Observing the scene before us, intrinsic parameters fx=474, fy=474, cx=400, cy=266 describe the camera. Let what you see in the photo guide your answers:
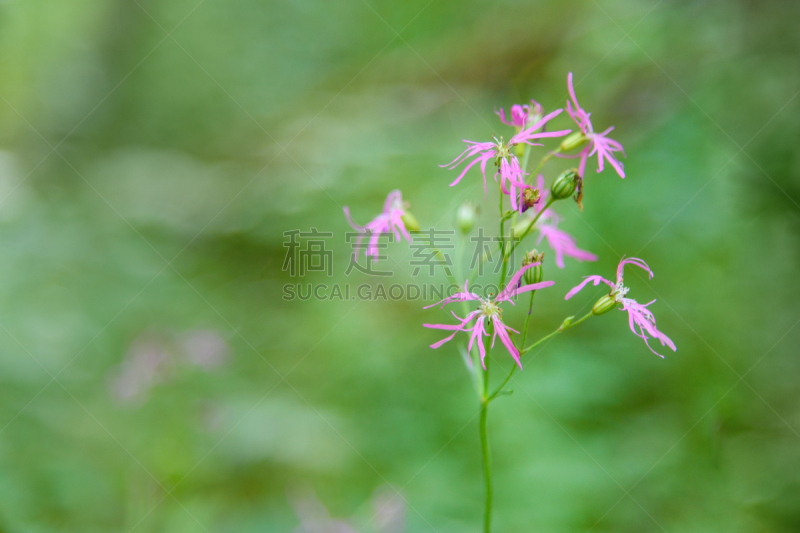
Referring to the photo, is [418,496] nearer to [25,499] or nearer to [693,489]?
[693,489]

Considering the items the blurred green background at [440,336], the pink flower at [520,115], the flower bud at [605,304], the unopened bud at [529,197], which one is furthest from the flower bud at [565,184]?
the blurred green background at [440,336]

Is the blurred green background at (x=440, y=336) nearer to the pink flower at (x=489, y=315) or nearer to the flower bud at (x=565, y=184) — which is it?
the pink flower at (x=489, y=315)

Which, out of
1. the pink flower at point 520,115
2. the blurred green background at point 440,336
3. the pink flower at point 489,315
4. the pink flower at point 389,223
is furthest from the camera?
the blurred green background at point 440,336

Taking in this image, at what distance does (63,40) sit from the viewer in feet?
27.4

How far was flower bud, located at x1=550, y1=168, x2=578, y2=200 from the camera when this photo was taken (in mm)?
1176

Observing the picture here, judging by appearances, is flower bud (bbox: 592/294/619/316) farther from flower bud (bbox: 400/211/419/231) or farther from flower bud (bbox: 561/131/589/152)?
flower bud (bbox: 400/211/419/231)

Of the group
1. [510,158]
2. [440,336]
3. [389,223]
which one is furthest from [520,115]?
[440,336]

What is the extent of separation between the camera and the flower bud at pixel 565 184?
118 centimetres

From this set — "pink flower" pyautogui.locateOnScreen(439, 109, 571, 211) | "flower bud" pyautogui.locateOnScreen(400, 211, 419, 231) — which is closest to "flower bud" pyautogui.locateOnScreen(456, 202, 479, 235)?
"flower bud" pyautogui.locateOnScreen(400, 211, 419, 231)

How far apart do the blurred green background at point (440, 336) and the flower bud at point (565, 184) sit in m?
1.27

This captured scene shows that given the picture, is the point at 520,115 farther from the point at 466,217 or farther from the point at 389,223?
the point at 389,223

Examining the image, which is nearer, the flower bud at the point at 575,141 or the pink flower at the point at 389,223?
the flower bud at the point at 575,141

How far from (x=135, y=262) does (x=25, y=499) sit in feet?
7.76

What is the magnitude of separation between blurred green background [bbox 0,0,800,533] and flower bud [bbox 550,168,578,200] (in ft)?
4.18
